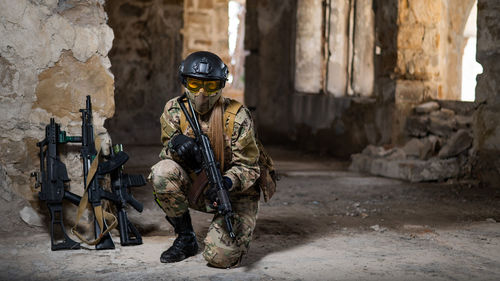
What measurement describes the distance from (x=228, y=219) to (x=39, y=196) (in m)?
1.07

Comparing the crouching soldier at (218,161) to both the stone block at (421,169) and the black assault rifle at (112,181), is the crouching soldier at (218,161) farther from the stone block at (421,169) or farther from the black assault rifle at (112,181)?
the stone block at (421,169)

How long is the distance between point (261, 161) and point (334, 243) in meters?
0.67

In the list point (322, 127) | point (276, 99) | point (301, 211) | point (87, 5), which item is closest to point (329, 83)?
point (322, 127)

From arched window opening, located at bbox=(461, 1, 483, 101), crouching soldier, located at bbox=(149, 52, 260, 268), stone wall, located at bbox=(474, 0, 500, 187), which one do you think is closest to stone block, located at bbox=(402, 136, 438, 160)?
stone wall, located at bbox=(474, 0, 500, 187)

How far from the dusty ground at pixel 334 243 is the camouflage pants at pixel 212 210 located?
76mm

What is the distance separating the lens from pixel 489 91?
225 inches

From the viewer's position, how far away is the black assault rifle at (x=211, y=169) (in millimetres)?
2959

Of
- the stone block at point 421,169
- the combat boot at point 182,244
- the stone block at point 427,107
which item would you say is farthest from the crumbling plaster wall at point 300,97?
the combat boot at point 182,244

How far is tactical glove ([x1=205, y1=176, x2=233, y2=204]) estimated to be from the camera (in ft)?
9.85

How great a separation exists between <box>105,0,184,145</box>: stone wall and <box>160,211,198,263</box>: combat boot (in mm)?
5370

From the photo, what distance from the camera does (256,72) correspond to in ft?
32.1

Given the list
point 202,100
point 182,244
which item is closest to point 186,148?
point 202,100

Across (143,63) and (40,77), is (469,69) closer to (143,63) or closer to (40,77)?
(143,63)

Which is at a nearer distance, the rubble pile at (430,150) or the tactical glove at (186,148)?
the tactical glove at (186,148)
